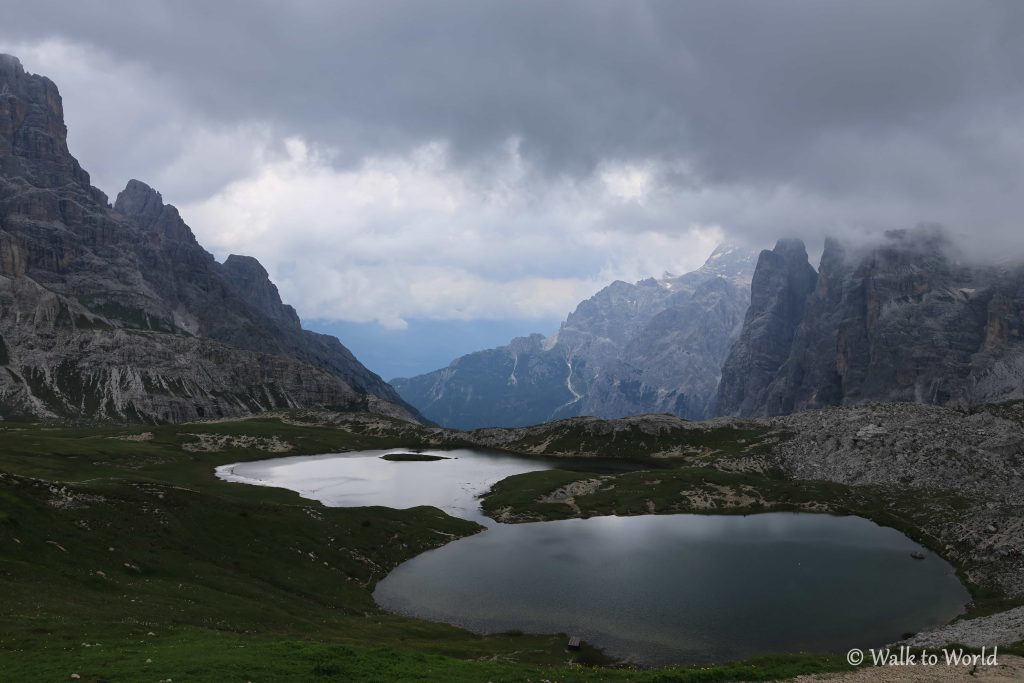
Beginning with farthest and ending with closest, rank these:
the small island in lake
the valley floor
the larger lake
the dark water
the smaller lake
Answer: the small island in lake < the smaller lake < the larger lake < the dark water < the valley floor

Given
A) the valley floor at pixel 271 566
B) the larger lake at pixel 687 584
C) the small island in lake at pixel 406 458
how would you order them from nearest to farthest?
the valley floor at pixel 271 566 → the larger lake at pixel 687 584 → the small island in lake at pixel 406 458

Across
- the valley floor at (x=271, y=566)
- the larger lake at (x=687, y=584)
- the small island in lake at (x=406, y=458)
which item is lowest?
the small island in lake at (x=406, y=458)

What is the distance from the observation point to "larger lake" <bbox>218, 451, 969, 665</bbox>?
55.6m

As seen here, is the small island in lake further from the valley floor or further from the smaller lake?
the valley floor

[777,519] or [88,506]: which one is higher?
[88,506]

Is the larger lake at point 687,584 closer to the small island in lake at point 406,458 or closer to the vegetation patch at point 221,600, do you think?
the vegetation patch at point 221,600

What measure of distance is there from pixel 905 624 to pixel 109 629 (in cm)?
7162

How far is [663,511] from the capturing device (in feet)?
391

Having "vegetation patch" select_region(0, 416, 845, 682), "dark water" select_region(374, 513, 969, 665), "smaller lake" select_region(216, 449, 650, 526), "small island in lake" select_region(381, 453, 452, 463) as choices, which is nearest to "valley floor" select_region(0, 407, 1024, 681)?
"vegetation patch" select_region(0, 416, 845, 682)

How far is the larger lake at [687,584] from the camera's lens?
182 ft

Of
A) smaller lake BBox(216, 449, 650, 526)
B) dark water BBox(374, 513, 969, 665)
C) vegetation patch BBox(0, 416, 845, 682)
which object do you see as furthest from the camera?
smaller lake BBox(216, 449, 650, 526)

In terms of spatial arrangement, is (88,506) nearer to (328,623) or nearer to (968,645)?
(328,623)

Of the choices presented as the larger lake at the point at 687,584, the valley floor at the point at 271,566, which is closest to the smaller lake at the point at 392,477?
the larger lake at the point at 687,584

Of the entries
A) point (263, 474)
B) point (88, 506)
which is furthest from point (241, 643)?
point (263, 474)
